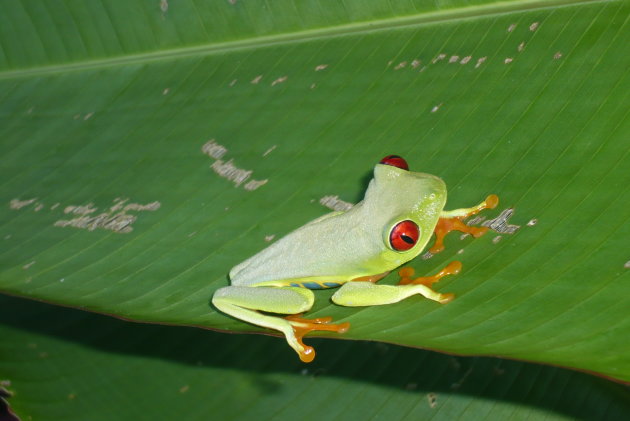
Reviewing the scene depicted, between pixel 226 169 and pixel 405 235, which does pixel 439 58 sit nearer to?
pixel 405 235

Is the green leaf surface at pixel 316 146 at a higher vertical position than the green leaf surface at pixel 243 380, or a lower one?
higher

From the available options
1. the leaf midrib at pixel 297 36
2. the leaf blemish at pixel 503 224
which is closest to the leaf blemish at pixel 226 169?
the leaf midrib at pixel 297 36

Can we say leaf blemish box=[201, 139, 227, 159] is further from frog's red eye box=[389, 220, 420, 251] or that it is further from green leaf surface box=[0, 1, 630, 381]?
frog's red eye box=[389, 220, 420, 251]

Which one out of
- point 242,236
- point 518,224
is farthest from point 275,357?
point 518,224

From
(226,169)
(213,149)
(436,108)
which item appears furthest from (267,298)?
(436,108)

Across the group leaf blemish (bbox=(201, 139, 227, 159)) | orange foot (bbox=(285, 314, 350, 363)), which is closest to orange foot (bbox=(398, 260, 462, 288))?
orange foot (bbox=(285, 314, 350, 363))

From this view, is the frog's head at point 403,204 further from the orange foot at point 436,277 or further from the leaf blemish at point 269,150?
the leaf blemish at point 269,150

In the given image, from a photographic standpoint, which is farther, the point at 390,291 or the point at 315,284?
the point at 315,284
